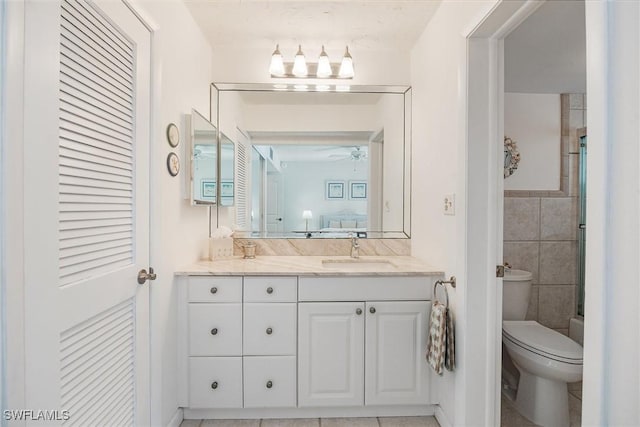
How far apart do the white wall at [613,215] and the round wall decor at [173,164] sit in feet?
5.59

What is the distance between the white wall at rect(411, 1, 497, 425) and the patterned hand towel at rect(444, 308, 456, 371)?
0.03 meters

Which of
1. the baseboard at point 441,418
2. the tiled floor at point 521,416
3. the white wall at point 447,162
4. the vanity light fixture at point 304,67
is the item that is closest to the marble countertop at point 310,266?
the white wall at point 447,162

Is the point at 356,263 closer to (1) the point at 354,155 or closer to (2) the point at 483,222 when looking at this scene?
(1) the point at 354,155

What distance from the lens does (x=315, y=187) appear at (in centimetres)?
253

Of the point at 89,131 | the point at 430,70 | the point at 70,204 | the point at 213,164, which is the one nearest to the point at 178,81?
the point at 213,164

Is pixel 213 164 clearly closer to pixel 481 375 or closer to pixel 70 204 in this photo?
pixel 70 204

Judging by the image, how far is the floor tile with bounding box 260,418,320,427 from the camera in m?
1.92

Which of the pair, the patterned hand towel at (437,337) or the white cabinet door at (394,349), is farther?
the white cabinet door at (394,349)

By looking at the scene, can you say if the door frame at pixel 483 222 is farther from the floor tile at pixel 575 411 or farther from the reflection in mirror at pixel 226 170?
the reflection in mirror at pixel 226 170

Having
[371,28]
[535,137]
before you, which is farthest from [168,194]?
[535,137]

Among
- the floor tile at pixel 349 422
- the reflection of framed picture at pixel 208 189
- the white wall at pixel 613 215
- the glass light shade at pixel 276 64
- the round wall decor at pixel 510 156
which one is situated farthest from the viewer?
the round wall decor at pixel 510 156

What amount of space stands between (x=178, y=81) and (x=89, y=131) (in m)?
0.81

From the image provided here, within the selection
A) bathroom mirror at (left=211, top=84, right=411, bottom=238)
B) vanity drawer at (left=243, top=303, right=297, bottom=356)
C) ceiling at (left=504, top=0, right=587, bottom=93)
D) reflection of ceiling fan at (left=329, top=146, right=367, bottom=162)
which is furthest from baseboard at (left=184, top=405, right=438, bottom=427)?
ceiling at (left=504, top=0, right=587, bottom=93)

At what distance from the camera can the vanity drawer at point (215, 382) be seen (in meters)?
1.90
